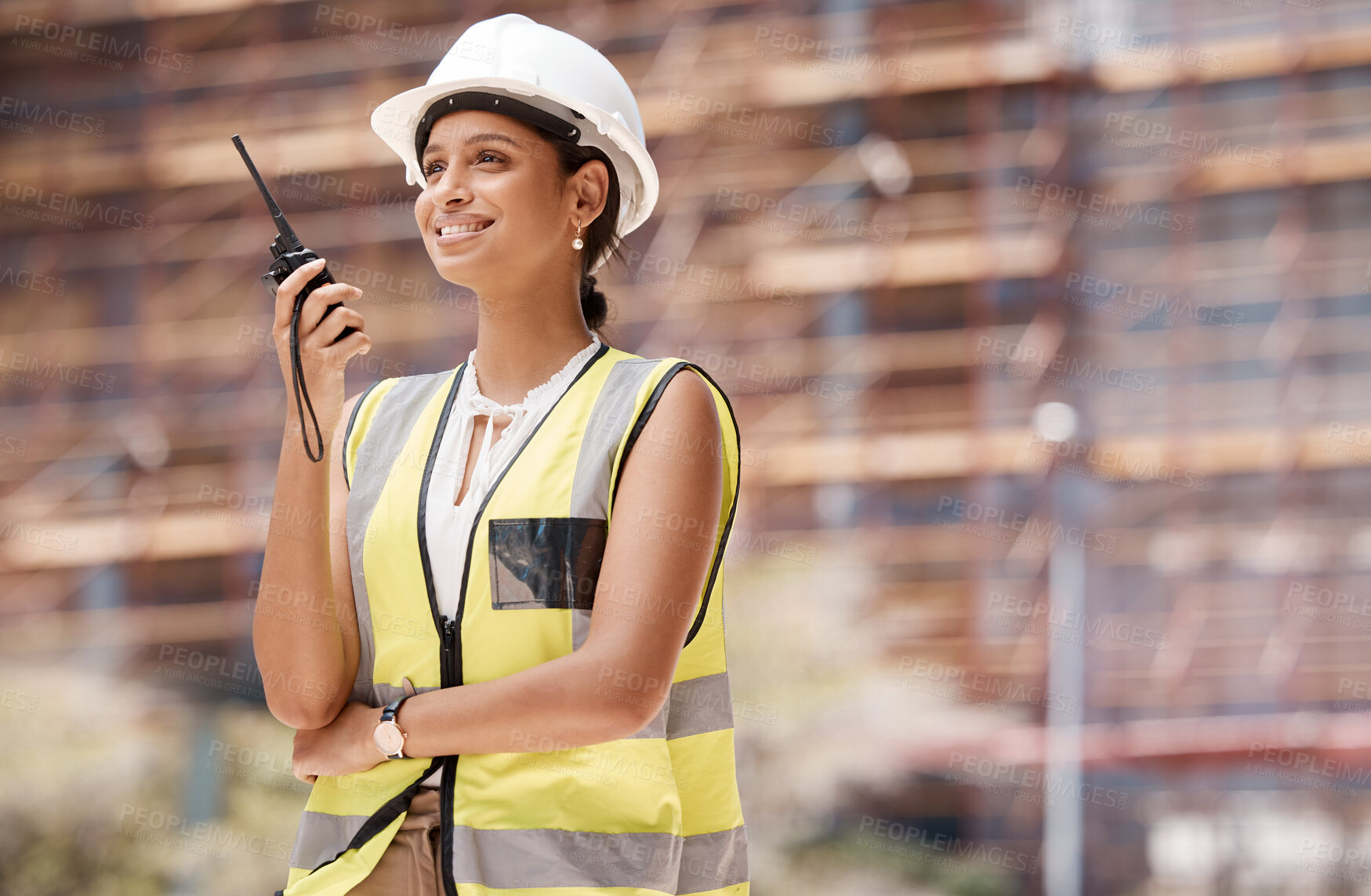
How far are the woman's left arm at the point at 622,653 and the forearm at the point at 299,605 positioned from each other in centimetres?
4

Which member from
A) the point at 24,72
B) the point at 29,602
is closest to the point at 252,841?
the point at 29,602

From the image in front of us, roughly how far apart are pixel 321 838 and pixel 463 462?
0.40 metres

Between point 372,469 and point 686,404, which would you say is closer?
point 686,404

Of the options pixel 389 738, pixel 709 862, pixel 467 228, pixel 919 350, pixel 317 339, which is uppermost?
pixel 919 350

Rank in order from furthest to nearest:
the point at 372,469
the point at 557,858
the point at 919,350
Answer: the point at 919,350 < the point at 372,469 < the point at 557,858

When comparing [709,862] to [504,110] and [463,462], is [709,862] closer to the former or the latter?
[463,462]

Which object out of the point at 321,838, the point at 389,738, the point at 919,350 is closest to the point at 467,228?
the point at 389,738

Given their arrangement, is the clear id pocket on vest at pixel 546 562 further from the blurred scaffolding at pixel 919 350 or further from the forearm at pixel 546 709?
the blurred scaffolding at pixel 919 350

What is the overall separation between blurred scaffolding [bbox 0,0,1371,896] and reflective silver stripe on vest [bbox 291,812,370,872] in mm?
7666

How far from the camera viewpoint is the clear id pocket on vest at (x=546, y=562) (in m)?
1.19

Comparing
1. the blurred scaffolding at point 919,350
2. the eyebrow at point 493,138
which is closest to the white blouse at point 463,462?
the eyebrow at point 493,138

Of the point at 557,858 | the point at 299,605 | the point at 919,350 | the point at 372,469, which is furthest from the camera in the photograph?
the point at 919,350

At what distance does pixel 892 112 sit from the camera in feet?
33.4

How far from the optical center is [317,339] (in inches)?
47.8
